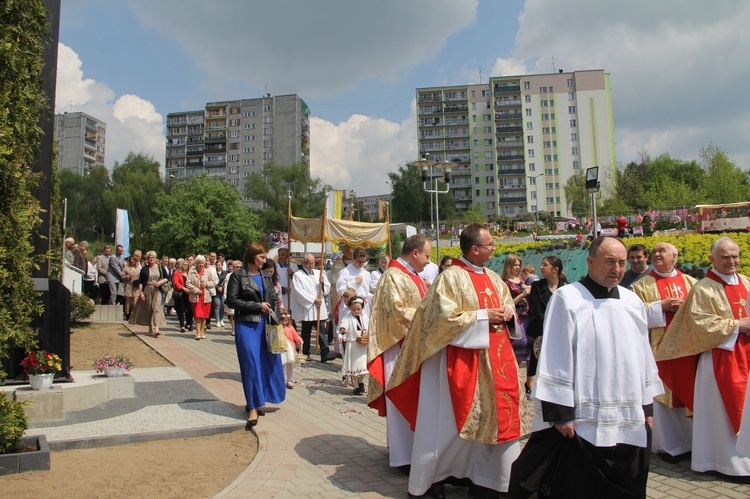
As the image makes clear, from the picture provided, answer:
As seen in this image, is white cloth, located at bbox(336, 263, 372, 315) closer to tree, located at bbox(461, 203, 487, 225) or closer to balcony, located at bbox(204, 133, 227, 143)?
tree, located at bbox(461, 203, 487, 225)

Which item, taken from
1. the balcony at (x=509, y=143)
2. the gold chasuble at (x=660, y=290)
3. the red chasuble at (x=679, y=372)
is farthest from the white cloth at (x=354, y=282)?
the balcony at (x=509, y=143)

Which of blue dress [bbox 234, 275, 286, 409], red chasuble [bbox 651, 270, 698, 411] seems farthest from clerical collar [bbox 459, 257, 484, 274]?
blue dress [bbox 234, 275, 286, 409]

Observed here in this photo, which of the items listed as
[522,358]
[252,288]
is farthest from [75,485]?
[522,358]

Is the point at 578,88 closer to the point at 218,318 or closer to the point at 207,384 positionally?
the point at 218,318

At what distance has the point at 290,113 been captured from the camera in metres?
97.9

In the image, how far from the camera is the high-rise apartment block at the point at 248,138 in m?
98.2

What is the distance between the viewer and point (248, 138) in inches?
4040

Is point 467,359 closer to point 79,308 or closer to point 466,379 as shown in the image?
point 466,379

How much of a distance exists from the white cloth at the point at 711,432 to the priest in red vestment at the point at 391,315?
262 cm

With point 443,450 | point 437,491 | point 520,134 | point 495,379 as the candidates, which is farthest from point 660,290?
point 520,134

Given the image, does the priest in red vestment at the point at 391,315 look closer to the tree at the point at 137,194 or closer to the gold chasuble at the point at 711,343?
the gold chasuble at the point at 711,343

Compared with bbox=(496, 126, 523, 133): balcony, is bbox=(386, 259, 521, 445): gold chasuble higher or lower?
lower

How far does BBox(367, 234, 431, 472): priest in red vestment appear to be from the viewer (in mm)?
5152

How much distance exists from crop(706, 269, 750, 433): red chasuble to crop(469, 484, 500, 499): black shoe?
87.6 inches
